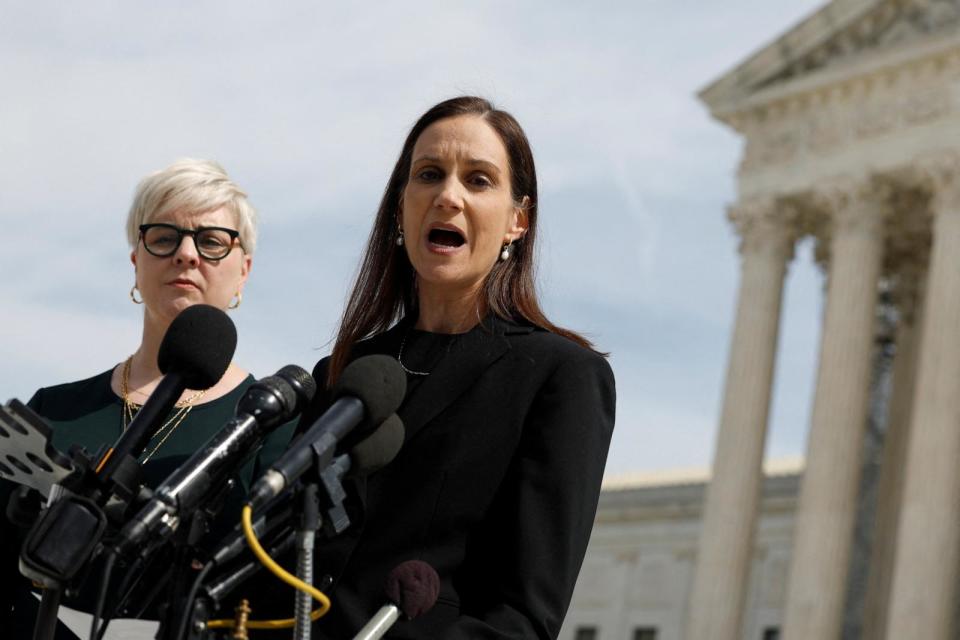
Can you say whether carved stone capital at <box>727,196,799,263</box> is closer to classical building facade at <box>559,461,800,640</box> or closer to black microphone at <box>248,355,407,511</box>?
classical building facade at <box>559,461,800,640</box>

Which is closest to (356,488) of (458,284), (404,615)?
(404,615)

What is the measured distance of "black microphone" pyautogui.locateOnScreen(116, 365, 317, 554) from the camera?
11.5 ft

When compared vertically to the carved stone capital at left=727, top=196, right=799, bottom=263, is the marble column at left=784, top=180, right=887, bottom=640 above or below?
below

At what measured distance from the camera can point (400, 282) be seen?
198 inches

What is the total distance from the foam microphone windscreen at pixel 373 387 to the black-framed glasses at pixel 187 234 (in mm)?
1760

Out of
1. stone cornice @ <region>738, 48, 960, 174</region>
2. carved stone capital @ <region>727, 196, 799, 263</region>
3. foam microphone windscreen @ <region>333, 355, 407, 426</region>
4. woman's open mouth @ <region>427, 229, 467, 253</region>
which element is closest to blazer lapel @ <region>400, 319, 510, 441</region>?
woman's open mouth @ <region>427, 229, 467, 253</region>

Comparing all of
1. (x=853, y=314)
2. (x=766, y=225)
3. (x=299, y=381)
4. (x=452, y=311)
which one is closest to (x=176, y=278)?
(x=452, y=311)

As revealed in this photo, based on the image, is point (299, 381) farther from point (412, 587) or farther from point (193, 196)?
point (193, 196)

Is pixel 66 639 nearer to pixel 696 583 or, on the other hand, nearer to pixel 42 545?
pixel 42 545

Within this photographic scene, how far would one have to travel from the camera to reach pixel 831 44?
3416 centimetres

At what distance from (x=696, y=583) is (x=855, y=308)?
19.0 feet

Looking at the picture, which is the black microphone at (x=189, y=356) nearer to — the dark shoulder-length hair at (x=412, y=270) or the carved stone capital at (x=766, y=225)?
the dark shoulder-length hair at (x=412, y=270)

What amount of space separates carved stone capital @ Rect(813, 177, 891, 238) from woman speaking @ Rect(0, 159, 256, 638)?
27.9 m

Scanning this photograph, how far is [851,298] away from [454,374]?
28608 millimetres
